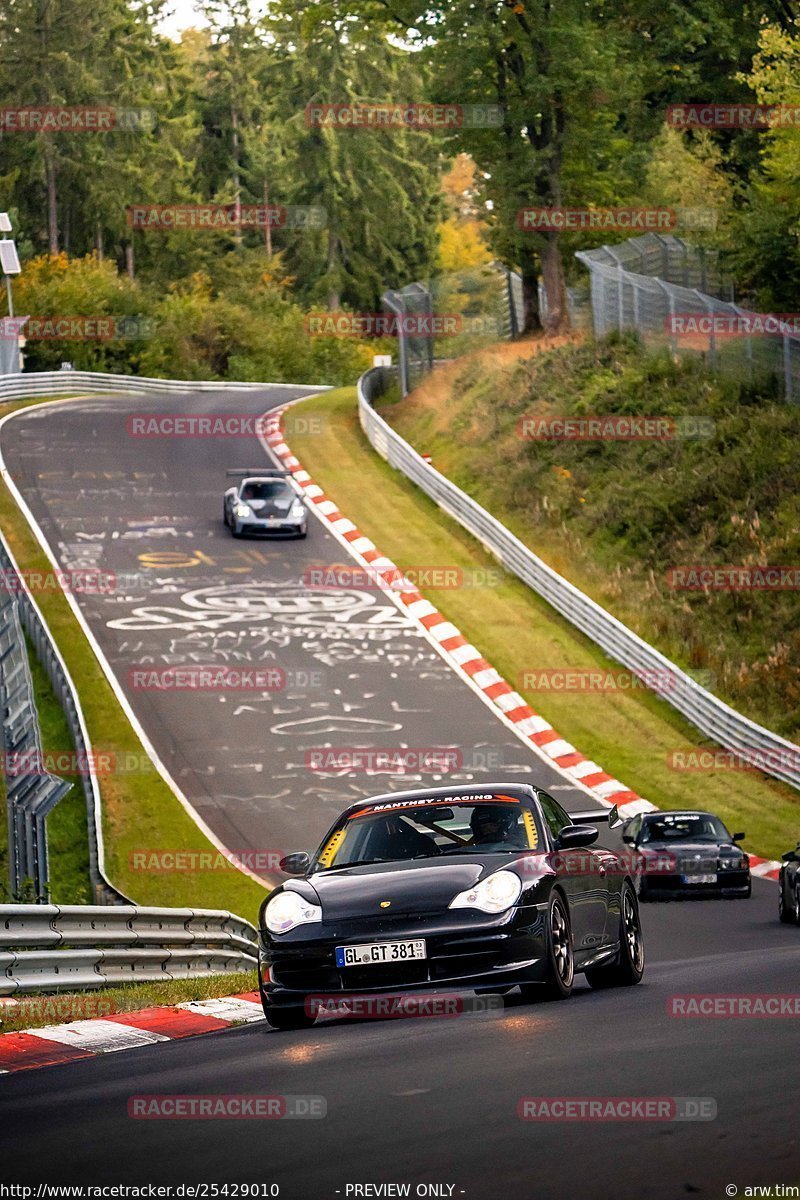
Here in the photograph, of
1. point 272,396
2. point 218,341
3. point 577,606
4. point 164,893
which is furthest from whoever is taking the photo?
point 218,341

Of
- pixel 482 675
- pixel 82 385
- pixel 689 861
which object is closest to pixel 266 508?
pixel 482 675

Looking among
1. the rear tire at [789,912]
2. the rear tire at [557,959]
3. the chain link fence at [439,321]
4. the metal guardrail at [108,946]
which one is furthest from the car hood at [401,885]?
the chain link fence at [439,321]

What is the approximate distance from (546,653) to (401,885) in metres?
22.3

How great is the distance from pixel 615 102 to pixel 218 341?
38045 mm

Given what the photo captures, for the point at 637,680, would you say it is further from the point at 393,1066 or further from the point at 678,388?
the point at 393,1066

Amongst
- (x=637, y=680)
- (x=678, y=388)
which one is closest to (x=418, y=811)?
(x=637, y=680)

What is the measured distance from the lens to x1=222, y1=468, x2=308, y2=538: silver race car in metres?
39.1

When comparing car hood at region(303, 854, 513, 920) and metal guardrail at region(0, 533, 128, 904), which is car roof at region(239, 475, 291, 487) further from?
car hood at region(303, 854, 513, 920)

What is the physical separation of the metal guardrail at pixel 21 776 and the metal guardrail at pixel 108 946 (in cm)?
180

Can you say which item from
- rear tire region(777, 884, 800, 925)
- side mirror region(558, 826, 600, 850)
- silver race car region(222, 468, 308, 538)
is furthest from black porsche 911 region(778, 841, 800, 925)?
silver race car region(222, 468, 308, 538)

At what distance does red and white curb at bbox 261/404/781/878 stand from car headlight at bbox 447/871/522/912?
14.8 m

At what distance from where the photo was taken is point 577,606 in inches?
1334

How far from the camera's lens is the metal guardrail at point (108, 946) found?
37.0 ft

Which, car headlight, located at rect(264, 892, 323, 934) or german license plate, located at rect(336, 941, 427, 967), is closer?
german license plate, located at rect(336, 941, 427, 967)
